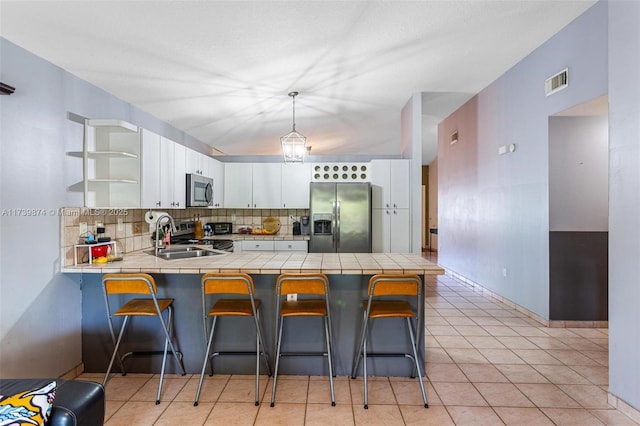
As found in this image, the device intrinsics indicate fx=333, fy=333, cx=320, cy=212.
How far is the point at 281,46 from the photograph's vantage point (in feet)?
9.45

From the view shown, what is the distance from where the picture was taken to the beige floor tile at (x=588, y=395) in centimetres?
221

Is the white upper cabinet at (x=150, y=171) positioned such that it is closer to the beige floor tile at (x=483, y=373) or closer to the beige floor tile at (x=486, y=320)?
the beige floor tile at (x=483, y=373)

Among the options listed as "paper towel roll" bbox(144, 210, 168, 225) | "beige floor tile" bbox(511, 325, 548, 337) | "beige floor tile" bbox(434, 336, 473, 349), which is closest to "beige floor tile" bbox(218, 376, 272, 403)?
"beige floor tile" bbox(434, 336, 473, 349)

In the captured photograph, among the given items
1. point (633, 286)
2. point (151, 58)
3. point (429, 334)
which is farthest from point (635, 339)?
point (151, 58)

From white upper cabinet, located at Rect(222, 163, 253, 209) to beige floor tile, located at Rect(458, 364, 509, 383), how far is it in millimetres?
4007

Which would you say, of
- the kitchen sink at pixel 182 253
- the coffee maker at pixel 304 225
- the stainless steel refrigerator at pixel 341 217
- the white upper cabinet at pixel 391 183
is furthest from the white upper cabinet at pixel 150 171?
the white upper cabinet at pixel 391 183

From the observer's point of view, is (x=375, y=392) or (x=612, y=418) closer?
(x=612, y=418)

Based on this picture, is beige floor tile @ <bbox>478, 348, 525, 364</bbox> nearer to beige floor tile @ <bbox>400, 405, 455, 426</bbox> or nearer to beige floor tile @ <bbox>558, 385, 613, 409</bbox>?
beige floor tile @ <bbox>558, 385, 613, 409</bbox>

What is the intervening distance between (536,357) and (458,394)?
41.4 inches

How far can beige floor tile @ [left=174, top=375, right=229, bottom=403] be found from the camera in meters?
2.33

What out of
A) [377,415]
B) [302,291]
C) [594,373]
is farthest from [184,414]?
[594,373]

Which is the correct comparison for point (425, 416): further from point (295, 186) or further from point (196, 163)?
point (295, 186)

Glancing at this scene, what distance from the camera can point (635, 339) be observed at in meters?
1.99

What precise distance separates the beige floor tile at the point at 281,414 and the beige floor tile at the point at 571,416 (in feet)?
5.16
